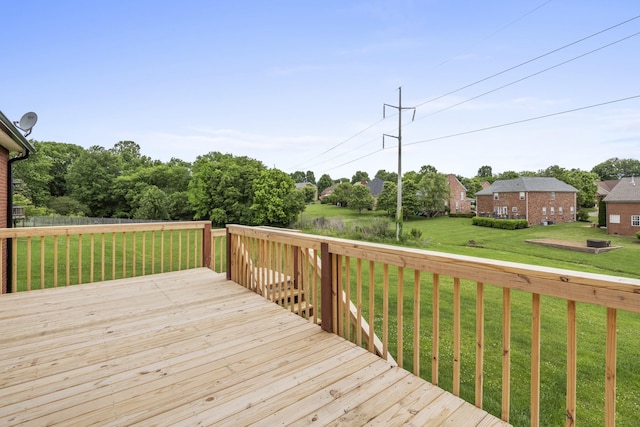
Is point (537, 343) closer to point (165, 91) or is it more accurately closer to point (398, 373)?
point (398, 373)

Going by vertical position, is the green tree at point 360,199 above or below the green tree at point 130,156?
below

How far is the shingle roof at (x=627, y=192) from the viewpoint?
2327cm

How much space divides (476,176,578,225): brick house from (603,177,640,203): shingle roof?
6.09 meters

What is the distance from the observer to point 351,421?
1.53 metres

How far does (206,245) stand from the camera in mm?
5000

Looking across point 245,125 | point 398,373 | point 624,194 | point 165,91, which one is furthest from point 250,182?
point 624,194

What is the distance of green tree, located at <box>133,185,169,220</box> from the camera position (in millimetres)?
29281

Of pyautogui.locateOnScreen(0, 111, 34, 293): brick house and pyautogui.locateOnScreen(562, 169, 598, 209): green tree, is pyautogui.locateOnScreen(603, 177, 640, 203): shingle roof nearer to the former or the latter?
pyautogui.locateOnScreen(562, 169, 598, 209): green tree

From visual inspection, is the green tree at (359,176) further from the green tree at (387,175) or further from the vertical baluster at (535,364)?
the vertical baluster at (535,364)

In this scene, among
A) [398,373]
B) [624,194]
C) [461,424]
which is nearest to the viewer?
[461,424]

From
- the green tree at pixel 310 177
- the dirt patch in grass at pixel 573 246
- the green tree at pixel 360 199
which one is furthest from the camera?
the green tree at pixel 310 177

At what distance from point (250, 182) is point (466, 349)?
2590 cm

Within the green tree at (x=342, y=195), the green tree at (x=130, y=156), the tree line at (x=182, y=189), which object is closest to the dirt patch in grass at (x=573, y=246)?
the tree line at (x=182, y=189)

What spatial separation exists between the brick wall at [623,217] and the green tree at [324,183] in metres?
49.8
